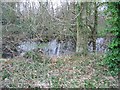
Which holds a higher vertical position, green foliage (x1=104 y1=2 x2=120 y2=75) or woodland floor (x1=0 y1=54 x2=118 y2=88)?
green foliage (x1=104 y1=2 x2=120 y2=75)

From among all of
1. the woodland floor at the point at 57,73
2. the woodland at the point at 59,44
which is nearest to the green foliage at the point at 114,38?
the woodland at the point at 59,44

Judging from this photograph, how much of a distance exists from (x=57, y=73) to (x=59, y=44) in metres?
0.76

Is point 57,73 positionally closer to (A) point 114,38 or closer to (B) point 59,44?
(B) point 59,44

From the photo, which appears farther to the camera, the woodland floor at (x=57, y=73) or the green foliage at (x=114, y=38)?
the green foliage at (x=114, y=38)

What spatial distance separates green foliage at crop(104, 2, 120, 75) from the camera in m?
3.48

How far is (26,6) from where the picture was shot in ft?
11.8

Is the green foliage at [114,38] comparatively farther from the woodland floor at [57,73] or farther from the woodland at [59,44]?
the woodland floor at [57,73]

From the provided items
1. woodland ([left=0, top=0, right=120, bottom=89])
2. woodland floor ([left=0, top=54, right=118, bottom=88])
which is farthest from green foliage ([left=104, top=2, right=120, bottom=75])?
woodland floor ([left=0, top=54, right=118, bottom=88])

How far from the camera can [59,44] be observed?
13.6ft

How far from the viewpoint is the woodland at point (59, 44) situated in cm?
339

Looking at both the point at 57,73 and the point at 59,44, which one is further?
the point at 59,44

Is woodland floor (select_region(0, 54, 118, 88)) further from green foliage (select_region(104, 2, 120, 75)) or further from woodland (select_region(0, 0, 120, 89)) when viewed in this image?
green foliage (select_region(104, 2, 120, 75))

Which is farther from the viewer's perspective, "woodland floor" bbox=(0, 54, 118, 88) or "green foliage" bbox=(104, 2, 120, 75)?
"green foliage" bbox=(104, 2, 120, 75)

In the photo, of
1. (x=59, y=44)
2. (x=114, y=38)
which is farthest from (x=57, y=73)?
(x=114, y=38)
